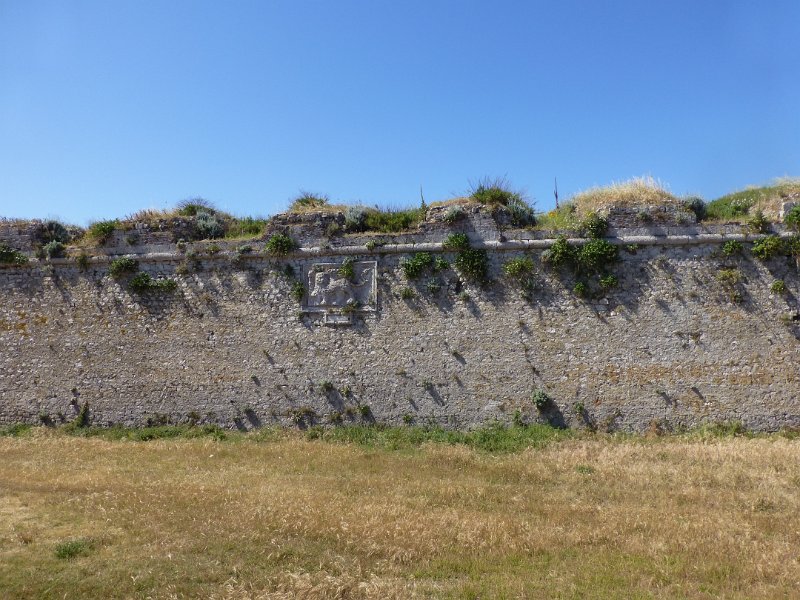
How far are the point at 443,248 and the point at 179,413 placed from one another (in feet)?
24.0

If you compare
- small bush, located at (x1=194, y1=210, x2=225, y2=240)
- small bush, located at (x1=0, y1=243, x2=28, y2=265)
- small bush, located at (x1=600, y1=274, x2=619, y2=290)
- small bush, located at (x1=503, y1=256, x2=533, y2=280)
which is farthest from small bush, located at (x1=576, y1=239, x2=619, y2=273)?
small bush, located at (x1=0, y1=243, x2=28, y2=265)

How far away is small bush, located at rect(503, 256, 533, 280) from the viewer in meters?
13.7

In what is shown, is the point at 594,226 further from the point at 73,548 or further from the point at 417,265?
the point at 73,548

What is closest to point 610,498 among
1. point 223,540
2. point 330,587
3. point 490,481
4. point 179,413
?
point 490,481

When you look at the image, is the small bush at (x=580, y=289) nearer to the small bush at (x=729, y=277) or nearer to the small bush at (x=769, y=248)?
the small bush at (x=729, y=277)

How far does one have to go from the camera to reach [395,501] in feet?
28.6

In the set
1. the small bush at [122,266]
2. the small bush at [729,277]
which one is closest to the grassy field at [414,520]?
the small bush at [729,277]

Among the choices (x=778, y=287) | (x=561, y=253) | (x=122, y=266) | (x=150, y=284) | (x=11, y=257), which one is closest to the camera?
(x=778, y=287)

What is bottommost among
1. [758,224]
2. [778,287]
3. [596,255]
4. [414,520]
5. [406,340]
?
[414,520]

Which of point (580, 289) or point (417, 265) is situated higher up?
point (417, 265)

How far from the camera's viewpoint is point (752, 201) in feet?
46.8

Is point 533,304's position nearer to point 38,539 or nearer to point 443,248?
point 443,248

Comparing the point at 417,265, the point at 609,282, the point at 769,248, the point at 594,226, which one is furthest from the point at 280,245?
the point at 769,248

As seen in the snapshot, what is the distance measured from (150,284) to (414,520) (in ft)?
34.1
